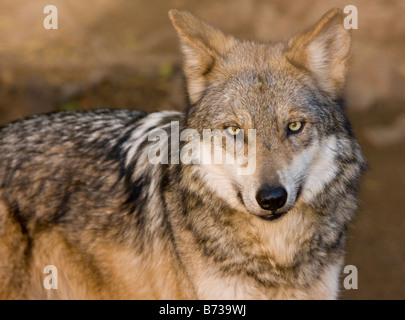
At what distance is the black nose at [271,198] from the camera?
341 cm

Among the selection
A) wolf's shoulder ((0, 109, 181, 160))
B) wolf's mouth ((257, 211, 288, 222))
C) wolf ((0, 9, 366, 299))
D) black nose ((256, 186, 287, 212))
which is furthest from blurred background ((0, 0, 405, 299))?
black nose ((256, 186, 287, 212))

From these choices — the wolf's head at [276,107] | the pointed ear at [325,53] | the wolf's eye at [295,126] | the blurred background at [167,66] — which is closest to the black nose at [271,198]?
the wolf's head at [276,107]

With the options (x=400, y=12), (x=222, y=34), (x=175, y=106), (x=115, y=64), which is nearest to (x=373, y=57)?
(x=400, y=12)

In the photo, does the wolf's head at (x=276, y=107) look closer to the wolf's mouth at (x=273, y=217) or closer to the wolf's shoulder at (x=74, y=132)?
the wolf's mouth at (x=273, y=217)

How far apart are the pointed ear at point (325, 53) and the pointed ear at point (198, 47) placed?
478 millimetres

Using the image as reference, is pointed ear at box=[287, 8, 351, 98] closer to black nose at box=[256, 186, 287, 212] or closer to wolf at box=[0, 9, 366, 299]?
wolf at box=[0, 9, 366, 299]

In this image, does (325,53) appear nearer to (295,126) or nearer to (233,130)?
(295,126)

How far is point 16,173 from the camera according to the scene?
173 inches

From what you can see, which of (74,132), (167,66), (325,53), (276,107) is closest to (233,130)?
(276,107)

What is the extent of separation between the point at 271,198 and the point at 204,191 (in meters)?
0.60

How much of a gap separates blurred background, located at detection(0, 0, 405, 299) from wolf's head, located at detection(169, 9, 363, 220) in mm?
3781

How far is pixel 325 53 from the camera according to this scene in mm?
3959

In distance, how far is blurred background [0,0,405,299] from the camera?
804 cm

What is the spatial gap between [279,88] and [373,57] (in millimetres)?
6687
